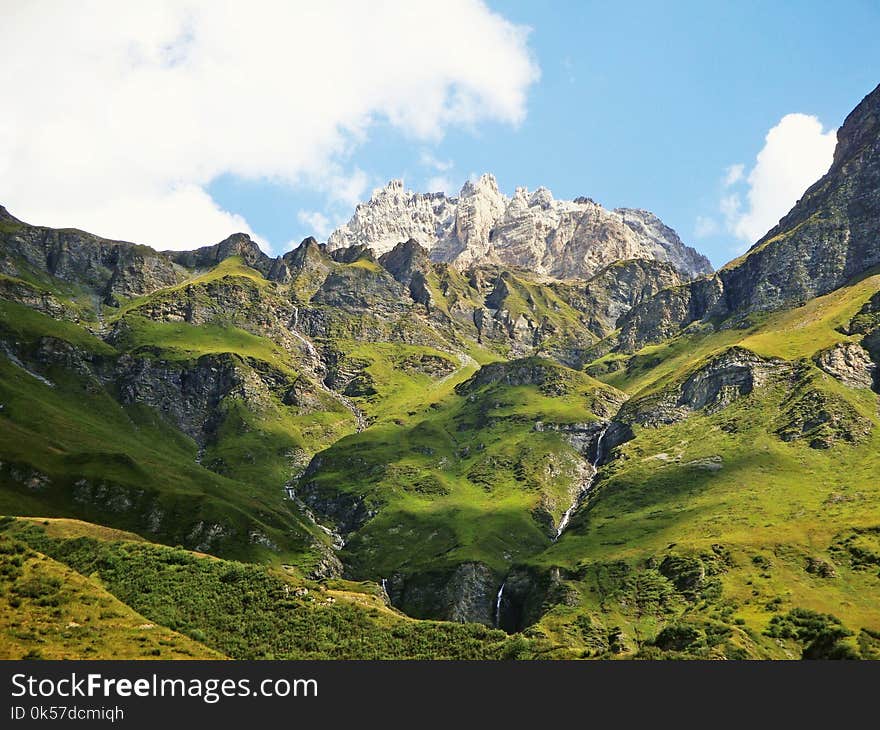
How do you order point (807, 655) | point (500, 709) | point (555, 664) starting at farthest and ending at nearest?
point (807, 655), point (555, 664), point (500, 709)

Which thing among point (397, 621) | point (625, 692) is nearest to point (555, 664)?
point (625, 692)

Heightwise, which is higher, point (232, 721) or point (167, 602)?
point (167, 602)

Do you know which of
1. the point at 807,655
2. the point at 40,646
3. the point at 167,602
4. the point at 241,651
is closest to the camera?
the point at 40,646

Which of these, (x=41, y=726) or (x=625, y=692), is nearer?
(x=41, y=726)

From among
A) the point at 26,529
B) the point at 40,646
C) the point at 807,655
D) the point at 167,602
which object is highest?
the point at 26,529

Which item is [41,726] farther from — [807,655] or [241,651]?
[807,655]

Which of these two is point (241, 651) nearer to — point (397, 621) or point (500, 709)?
point (397, 621)

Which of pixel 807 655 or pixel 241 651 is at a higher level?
pixel 241 651

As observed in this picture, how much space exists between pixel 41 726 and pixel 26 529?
434 ft

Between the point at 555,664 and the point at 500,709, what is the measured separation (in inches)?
324

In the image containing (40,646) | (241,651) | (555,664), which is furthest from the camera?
(241,651)

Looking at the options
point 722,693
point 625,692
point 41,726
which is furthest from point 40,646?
point 722,693

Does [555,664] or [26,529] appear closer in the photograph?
[555,664]

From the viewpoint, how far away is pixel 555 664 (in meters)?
58.7
